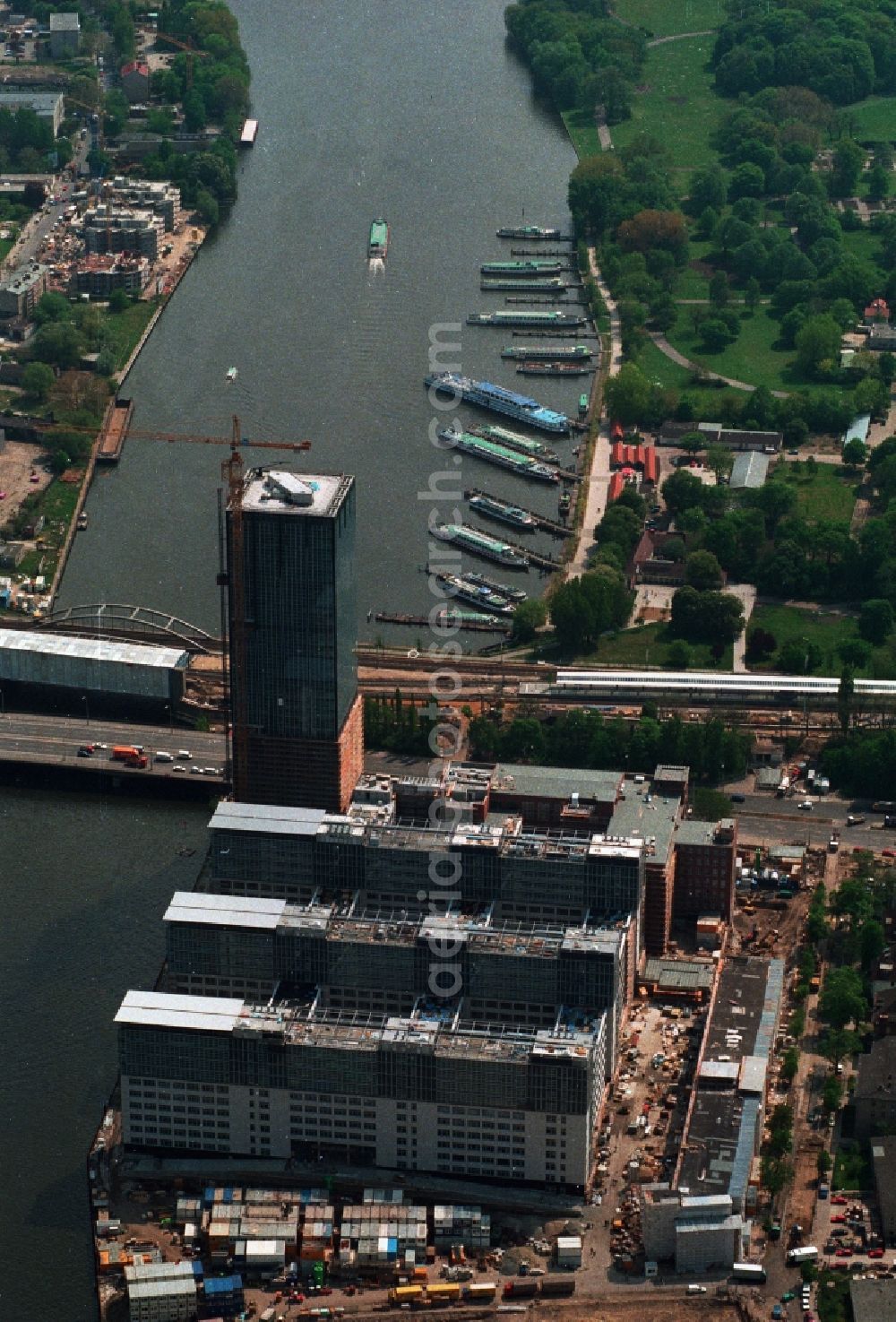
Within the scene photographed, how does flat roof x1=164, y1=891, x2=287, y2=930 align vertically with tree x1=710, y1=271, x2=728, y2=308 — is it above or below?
below

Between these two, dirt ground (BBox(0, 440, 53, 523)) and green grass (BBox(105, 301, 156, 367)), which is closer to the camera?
dirt ground (BBox(0, 440, 53, 523))

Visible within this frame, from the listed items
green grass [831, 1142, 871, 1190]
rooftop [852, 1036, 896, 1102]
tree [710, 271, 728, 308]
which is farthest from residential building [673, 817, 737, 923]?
tree [710, 271, 728, 308]

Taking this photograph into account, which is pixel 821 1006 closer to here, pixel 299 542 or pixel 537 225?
pixel 299 542

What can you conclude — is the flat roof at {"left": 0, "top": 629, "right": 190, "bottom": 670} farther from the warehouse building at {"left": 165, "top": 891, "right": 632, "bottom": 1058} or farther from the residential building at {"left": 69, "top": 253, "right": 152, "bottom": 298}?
the residential building at {"left": 69, "top": 253, "right": 152, "bottom": 298}

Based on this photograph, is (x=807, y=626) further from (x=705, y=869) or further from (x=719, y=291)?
(x=719, y=291)

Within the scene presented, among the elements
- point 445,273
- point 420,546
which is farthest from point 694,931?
point 445,273

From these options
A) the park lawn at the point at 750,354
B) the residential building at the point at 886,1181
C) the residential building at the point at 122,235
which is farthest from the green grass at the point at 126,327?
the residential building at the point at 886,1181
